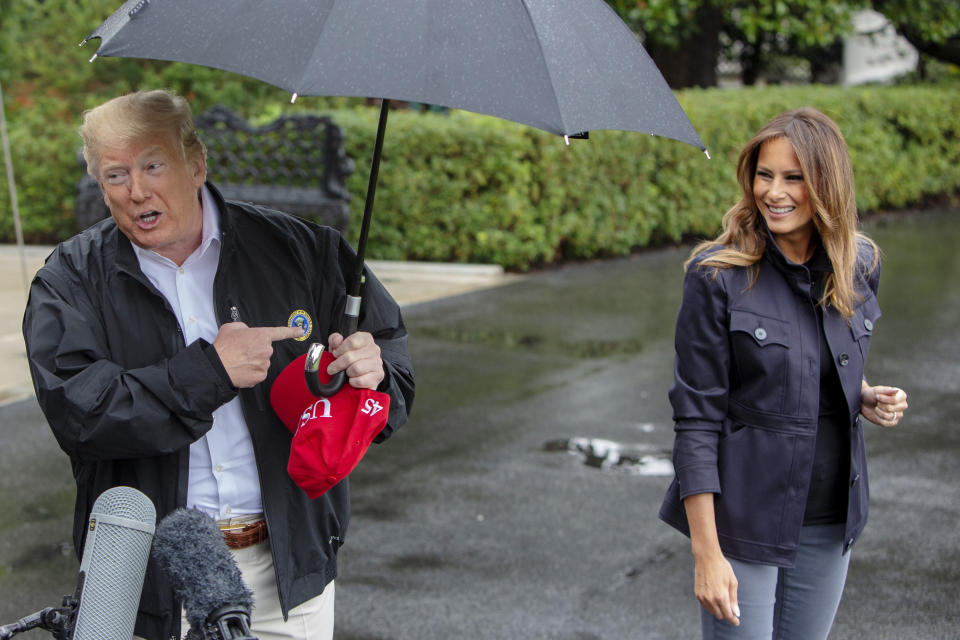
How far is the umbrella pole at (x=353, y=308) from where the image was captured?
7.64 ft

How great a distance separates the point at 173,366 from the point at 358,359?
369 millimetres

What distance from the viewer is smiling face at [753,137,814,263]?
2.83 metres

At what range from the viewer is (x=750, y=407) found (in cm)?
279

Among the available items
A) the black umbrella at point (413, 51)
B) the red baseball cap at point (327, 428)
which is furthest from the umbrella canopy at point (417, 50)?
the red baseball cap at point (327, 428)

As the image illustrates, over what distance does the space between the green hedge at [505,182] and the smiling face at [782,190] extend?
901 centimetres

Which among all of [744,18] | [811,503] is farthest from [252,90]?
[811,503]

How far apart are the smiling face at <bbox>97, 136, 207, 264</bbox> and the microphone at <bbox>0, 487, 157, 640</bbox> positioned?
2.37 feet

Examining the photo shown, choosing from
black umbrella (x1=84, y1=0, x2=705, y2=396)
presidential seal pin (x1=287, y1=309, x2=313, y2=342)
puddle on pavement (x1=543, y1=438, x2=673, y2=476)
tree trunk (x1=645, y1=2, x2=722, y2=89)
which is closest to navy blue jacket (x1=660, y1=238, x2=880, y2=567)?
black umbrella (x1=84, y1=0, x2=705, y2=396)

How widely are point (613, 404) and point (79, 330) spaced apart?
17.7 ft

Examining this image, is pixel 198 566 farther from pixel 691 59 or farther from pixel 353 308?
pixel 691 59

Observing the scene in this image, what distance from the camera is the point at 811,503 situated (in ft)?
9.30

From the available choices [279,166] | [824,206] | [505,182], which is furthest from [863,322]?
[279,166]

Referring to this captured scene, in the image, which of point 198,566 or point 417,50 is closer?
point 198,566

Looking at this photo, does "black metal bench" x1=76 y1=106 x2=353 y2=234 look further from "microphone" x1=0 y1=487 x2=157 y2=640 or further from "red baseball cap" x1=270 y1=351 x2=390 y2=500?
"microphone" x1=0 y1=487 x2=157 y2=640
